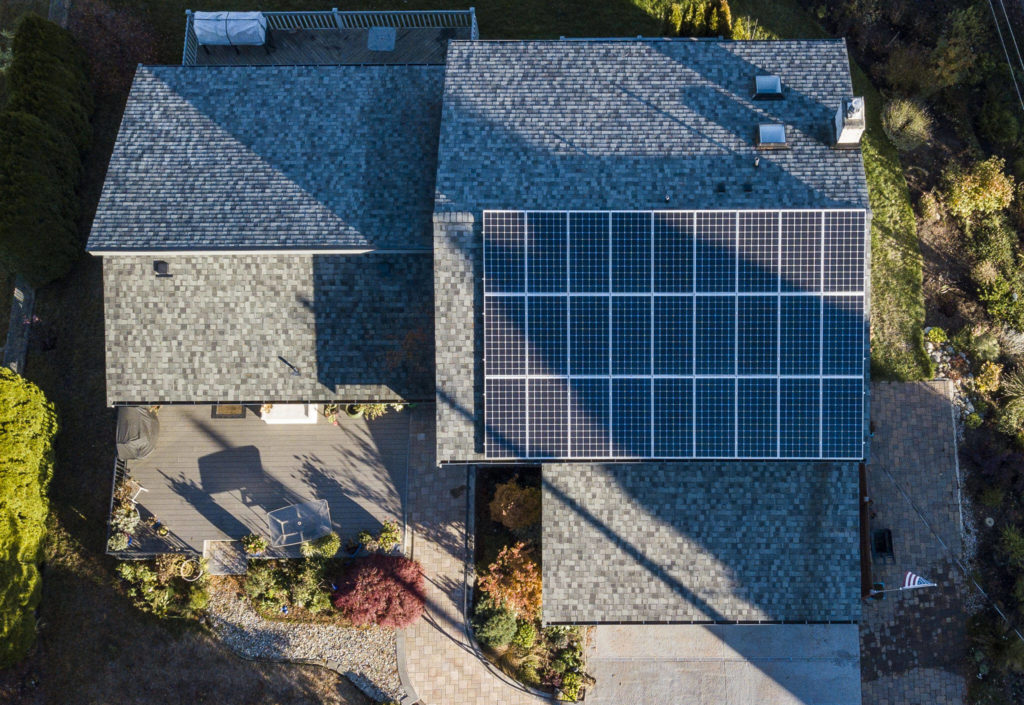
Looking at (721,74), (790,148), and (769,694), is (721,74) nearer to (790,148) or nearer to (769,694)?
(790,148)

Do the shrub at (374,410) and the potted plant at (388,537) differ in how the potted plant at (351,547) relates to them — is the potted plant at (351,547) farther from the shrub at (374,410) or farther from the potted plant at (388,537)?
the shrub at (374,410)

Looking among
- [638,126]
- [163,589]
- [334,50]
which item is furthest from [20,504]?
[638,126]

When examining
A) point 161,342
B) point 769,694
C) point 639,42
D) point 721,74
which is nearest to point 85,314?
point 161,342

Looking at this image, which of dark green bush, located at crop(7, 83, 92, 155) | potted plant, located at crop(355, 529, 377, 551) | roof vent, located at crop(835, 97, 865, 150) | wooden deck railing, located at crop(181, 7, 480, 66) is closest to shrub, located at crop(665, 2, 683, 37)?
wooden deck railing, located at crop(181, 7, 480, 66)

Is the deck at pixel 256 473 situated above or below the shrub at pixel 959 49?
below

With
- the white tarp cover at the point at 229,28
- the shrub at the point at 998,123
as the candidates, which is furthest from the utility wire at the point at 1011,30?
the white tarp cover at the point at 229,28

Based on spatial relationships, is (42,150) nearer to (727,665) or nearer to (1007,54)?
(727,665)

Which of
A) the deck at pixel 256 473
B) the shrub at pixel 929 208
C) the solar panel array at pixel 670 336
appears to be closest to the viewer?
the solar panel array at pixel 670 336
